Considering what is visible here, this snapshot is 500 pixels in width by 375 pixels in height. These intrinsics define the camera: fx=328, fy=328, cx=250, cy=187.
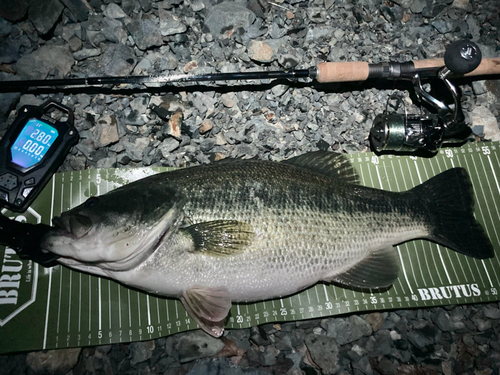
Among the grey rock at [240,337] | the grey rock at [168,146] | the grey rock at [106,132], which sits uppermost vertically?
the grey rock at [106,132]

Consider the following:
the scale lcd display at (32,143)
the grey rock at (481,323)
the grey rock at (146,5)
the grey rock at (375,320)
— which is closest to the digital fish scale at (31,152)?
the scale lcd display at (32,143)

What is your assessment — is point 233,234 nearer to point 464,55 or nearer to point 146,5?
point 464,55

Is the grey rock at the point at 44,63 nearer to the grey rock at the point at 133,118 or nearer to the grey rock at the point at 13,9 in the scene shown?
the grey rock at the point at 13,9

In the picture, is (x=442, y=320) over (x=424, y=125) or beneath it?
beneath

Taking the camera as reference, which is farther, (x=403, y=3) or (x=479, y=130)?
(x=403, y=3)

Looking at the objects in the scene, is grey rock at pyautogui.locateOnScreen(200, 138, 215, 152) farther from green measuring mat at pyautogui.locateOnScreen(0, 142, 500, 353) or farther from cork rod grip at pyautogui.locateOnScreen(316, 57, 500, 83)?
cork rod grip at pyautogui.locateOnScreen(316, 57, 500, 83)

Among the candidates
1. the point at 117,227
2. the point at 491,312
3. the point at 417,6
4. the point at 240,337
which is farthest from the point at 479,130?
the point at 117,227

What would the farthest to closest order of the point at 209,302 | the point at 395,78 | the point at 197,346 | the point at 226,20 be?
1. the point at 226,20
2. the point at 395,78
3. the point at 197,346
4. the point at 209,302
